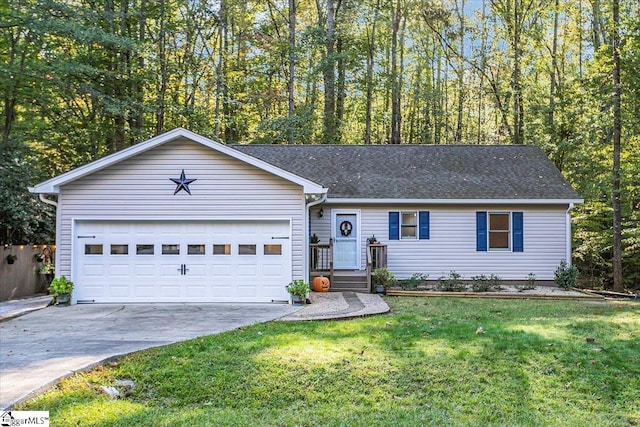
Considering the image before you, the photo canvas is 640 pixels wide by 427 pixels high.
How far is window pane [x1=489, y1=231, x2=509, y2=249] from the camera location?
15883mm

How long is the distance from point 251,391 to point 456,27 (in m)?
28.4

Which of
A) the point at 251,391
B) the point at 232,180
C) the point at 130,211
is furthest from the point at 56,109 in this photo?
the point at 251,391

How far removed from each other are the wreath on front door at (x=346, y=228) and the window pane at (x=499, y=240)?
13.5 feet

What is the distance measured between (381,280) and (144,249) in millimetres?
6014

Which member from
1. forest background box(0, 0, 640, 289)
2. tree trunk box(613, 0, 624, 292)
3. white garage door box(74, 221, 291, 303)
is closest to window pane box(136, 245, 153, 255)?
white garage door box(74, 221, 291, 303)

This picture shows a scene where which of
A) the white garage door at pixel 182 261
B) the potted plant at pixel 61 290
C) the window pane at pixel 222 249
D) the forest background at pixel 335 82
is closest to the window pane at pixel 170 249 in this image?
the white garage door at pixel 182 261

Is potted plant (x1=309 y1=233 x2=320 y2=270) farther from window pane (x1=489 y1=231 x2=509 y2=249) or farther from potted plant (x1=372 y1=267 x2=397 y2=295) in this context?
window pane (x1=489 y1=231 x2=509 y2=249)

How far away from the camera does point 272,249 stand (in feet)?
41.8

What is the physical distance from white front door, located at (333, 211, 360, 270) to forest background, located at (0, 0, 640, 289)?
7.60 meters

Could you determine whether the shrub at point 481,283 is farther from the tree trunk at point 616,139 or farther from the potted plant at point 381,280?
the tree trunk at point 616,139

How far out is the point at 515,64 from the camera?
24.7 meters

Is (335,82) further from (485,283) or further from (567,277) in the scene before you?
(567,277)

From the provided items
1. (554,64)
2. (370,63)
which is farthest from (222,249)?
(554,64)

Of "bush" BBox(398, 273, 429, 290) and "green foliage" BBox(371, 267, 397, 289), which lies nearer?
"green foliage" BBox(371, 267, 397, 289)
